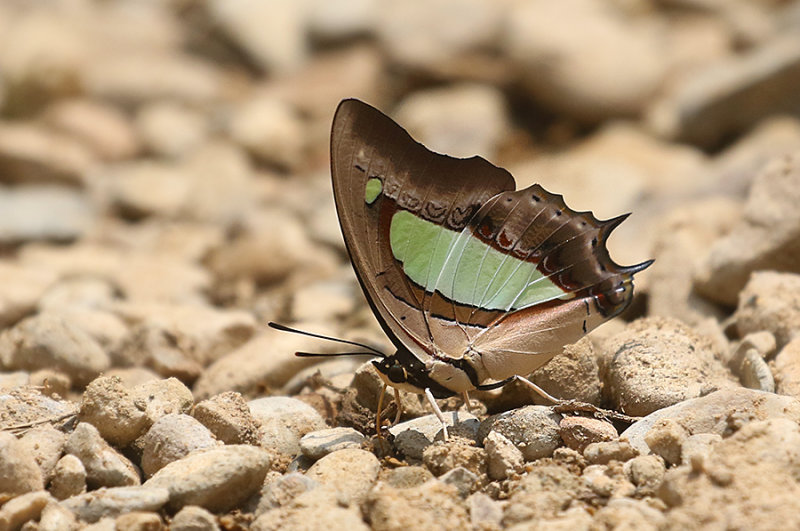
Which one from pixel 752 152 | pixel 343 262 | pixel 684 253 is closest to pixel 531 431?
pixel 684 253

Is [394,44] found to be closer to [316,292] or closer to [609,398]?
[316,292]

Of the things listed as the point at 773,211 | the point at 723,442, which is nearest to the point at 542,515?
the point at 723,442

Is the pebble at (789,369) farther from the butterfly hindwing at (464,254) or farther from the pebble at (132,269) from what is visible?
the pebble at (132,269)

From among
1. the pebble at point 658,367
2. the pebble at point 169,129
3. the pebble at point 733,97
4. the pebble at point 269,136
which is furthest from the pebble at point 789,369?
the pebble at point 169,129

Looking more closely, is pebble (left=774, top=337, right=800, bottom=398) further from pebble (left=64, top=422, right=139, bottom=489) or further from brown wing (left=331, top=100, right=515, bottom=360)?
pebble (left=64, top=422, right=139, bottom=489)

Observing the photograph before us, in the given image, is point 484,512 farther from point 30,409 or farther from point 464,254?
point 30,409

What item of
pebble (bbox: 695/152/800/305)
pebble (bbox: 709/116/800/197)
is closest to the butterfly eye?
pebble (bbox: 695/152/800/305)
